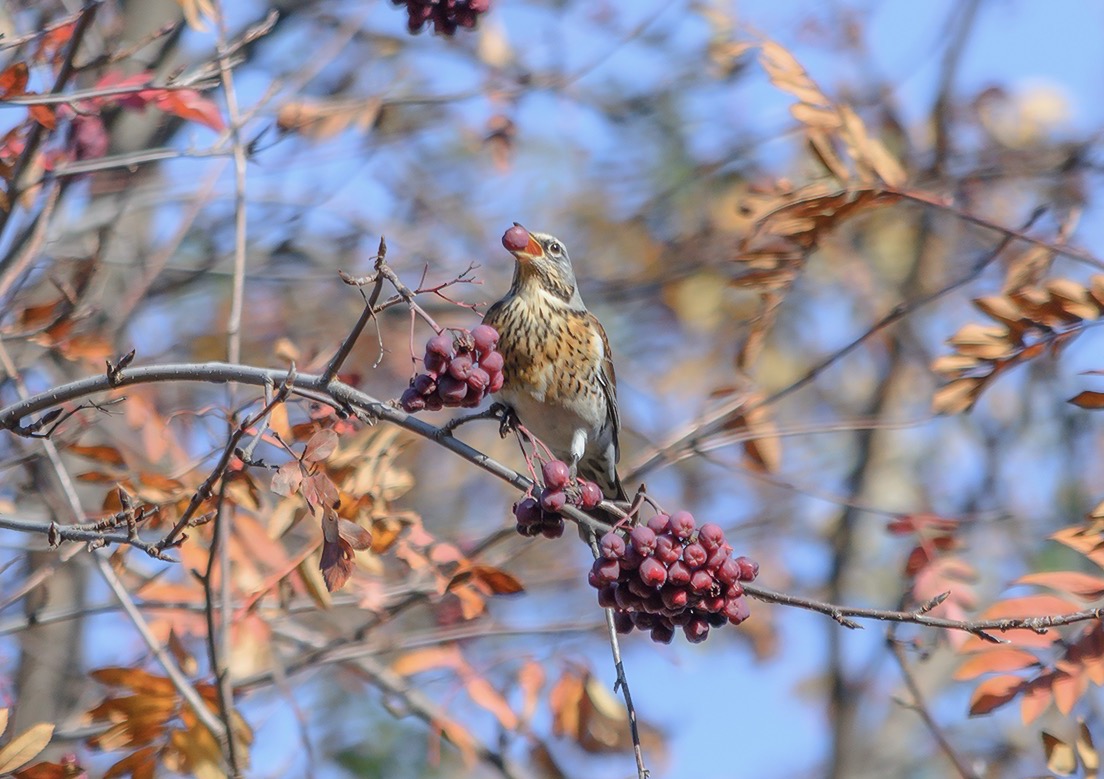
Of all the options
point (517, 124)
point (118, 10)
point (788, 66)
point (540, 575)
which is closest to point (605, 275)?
point (517, 124)

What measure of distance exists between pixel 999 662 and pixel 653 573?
1247mm

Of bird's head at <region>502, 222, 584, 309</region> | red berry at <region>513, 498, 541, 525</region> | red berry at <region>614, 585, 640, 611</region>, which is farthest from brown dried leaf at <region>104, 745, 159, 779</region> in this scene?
bird's head at <region>502, 222, 584, 309</region>

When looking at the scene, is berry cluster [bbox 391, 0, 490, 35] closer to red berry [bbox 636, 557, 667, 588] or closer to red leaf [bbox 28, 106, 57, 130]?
red leaf [bbox 28, 106, 57, 130]

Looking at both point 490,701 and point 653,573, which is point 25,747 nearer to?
point 653,573

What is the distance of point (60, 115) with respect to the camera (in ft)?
13.6

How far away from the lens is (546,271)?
5.00 metres

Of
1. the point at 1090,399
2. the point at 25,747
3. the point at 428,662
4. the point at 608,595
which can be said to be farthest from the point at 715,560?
the point at 428,662

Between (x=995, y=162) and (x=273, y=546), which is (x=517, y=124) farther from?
(x=273, y=546)

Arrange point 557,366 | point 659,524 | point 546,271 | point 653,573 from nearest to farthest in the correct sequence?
point 653,573, point 659,524, point 557,366, point 546,271

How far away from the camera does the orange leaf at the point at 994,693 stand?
3.24 m

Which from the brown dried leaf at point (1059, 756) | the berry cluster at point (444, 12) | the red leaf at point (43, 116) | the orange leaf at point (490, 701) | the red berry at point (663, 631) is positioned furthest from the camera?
the orange leaf at point (490, 701)

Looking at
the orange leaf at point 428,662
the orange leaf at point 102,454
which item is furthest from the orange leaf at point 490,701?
the orange leaf at point 102,454

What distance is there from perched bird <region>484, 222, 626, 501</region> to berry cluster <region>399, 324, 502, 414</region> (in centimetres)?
173

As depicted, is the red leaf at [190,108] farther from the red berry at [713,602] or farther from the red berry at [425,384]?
the red berry at [713,602]
